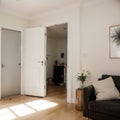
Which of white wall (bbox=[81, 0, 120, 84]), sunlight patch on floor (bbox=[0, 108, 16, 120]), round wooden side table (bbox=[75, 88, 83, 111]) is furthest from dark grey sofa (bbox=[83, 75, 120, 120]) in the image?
sunlight patch on floor (bbox=[0, 108, 16, 120])

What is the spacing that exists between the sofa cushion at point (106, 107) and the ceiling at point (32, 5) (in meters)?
2.49

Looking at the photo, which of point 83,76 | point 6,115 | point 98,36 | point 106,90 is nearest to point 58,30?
point 98,36

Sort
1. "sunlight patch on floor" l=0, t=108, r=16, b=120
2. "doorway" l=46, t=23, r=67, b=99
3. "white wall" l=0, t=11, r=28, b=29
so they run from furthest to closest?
"doorway" l=46, t=23, r=67, b=99 < "white wall" l=0, t=11, r=28, b=29 < "sunlight patch on floor" l=0, t=108, r=16, b=120

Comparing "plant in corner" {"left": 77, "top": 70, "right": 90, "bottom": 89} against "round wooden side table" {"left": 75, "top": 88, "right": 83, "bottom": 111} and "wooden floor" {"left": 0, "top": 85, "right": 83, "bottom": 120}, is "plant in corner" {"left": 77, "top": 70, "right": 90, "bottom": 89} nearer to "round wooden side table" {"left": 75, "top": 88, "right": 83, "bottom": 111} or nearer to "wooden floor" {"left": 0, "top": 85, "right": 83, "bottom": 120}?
"round wooden side table" {"left": 75, "top": 88, "right": 83, "bottom": 111}

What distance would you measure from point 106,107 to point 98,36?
1.78 m

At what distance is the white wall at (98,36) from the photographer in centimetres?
357

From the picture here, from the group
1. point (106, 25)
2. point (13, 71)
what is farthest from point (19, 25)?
point (106, 25)

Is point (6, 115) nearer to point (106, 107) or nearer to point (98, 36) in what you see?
point (106, 107)

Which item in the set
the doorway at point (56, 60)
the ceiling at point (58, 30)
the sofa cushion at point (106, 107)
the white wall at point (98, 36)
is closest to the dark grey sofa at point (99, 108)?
the sofa cushion at point (106, 107)

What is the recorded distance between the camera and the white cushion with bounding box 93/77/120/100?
287 centimetres

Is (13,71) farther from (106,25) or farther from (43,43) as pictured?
(106,25)

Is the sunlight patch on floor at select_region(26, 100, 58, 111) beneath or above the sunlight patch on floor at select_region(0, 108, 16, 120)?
beneath

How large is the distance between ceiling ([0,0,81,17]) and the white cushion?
2.11m

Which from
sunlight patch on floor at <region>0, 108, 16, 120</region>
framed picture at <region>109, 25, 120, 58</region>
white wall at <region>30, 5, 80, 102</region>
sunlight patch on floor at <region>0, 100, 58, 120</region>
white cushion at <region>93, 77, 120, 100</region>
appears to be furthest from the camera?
white wall at <region>30, 5, 80, 102</region>
